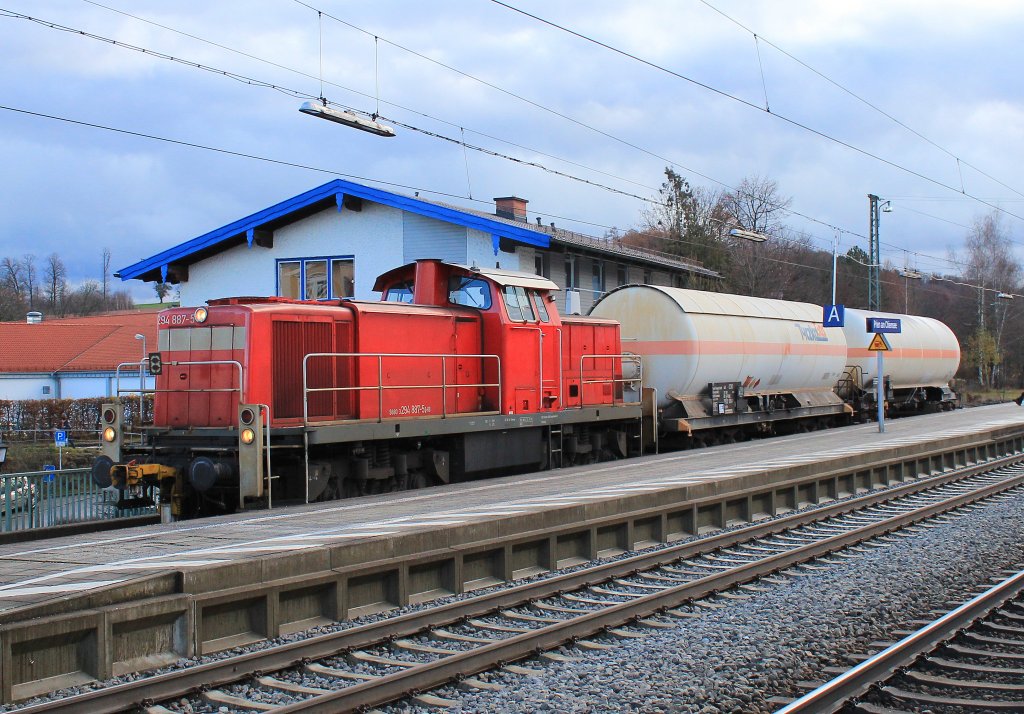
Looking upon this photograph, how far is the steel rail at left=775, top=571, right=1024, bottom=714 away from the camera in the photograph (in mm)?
5941

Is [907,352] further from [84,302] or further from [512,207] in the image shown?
[84,302]

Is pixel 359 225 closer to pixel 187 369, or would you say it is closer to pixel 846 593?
pixel 187 369

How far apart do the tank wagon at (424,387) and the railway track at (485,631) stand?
501 cm

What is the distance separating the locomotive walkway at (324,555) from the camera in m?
6.27

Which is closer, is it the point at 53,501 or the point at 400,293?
the point at 53,501

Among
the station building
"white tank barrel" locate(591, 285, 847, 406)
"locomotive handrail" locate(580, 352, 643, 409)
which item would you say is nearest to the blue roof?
the station building

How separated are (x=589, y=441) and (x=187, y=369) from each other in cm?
863

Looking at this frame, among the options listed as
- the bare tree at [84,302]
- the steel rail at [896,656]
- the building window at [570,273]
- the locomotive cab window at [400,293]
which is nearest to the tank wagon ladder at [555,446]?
the locomotive cab window at [400,293]

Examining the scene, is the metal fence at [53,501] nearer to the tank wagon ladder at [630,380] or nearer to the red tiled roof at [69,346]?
the tank wagon ladder at [630,380]

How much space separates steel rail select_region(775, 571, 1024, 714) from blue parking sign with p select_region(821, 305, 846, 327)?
60.1 ft

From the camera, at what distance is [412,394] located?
15195 mm

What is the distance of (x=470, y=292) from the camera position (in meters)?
16.8

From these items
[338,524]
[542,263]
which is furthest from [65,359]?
[338,524]

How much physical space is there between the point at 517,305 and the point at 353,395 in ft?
13.0
